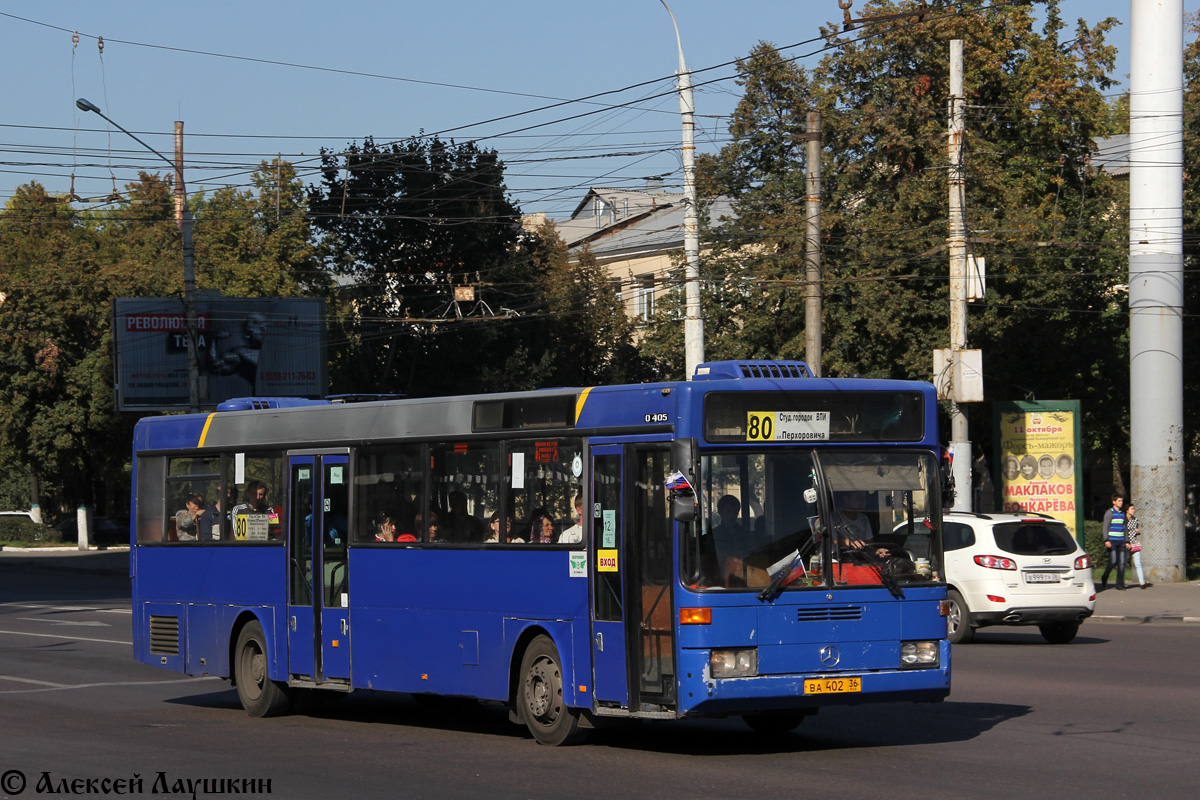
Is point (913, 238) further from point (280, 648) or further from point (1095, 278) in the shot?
point (280, 648)

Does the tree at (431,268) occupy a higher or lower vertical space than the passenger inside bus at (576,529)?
higher

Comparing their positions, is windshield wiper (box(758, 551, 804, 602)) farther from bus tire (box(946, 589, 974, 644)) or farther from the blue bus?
bus tire (box(946, 589, 974, 644))

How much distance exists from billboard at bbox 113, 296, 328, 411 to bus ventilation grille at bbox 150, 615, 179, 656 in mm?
35720

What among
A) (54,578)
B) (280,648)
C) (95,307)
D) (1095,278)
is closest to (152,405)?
(95,307)

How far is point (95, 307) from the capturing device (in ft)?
180

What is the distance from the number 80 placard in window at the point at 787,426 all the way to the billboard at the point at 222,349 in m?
41.8

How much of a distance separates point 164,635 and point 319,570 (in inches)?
109

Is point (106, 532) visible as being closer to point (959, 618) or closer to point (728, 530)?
point (959, 618)

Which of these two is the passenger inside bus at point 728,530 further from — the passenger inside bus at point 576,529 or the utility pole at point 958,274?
the utility pole at point 958,274

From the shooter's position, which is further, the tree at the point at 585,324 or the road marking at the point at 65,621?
the tree at the point at 585,324

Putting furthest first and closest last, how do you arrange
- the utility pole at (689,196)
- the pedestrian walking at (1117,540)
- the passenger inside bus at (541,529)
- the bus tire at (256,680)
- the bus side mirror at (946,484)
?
the pedestrian walking at (1117,540)
the utility pole at (689,196)
the bus tire at (256,680)
the passenger inside bus at (541,529)
the bus side mirror at (946,484)

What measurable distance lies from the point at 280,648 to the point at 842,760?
558 cm

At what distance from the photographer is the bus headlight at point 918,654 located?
10344mm

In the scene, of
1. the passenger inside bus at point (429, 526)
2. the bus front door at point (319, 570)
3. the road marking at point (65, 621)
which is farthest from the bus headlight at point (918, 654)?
the road marking at point (65, 621)
